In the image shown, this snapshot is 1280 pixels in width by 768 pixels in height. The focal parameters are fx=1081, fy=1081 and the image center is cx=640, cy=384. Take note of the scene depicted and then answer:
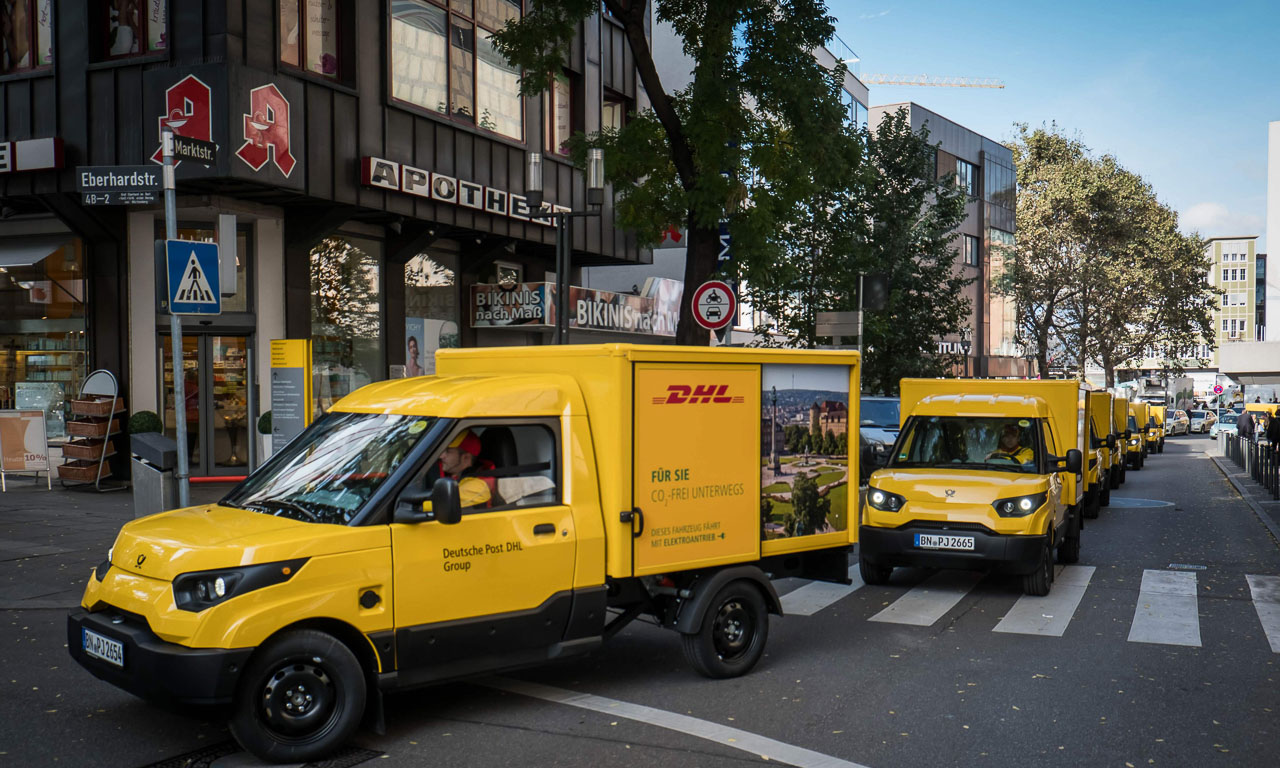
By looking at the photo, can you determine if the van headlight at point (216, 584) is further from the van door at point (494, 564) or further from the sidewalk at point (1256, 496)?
the sidewalk at point (1256, 496)

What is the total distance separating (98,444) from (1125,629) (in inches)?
572

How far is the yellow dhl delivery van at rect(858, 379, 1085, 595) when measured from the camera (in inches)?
393

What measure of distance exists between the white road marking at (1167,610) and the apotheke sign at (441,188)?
30.6 ft

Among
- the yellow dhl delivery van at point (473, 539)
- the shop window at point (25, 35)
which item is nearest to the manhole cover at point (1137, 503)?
the yellow dhl delivery van at point (473, 539)

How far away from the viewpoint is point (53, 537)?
1212 centimetres

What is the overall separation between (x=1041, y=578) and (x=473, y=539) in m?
6.41

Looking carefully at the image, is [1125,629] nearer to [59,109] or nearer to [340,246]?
[340,246]

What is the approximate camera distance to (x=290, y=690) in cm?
534

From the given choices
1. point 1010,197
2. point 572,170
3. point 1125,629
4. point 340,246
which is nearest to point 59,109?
point 340,246

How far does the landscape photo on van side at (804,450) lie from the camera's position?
24.6 feet

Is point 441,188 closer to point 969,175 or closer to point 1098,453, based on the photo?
point 1098,453

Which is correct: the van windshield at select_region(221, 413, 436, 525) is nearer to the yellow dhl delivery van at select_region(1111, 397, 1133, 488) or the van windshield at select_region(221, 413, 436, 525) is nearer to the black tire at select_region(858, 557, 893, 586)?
the black tire at select_region(858, 557, 893, 586)

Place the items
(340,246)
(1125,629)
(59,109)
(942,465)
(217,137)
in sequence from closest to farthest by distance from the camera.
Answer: (1125,629) → (942,465) → (217,137) → (59,109) → (340,246)

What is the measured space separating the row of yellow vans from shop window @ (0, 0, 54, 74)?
13.4 m
